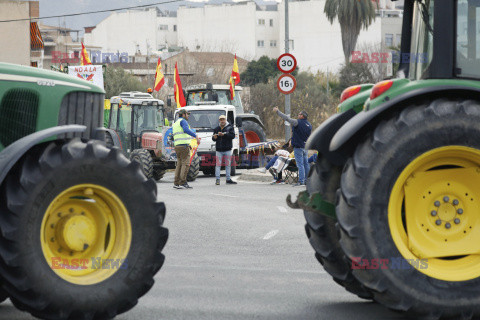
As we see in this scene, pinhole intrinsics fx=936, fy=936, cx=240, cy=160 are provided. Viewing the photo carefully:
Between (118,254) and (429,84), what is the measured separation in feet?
7.66

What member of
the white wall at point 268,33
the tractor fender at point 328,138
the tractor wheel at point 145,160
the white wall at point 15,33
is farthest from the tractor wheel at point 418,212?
the white wall at point 268,33

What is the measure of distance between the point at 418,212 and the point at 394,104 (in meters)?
0.72

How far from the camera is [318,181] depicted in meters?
7.05

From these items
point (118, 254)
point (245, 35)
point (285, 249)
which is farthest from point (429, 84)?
point (245, 35)

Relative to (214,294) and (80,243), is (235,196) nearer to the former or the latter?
(214,294)

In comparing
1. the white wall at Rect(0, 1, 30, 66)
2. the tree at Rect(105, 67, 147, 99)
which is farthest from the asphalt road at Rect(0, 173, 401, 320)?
the tree at Rect(105, 67, 147, 99)

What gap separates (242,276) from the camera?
864 cm

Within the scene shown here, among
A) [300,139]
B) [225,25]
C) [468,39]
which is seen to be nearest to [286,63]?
[300,139]

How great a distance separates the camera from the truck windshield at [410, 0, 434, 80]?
6823 millimetres

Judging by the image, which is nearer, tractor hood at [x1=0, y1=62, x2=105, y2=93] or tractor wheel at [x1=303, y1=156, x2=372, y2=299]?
tractor hood at [x1=0, y1=62, x2=105, y2=93]

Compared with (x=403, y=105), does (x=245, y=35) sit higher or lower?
higher

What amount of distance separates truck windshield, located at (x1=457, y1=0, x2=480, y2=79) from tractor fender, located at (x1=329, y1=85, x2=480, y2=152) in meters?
0.34

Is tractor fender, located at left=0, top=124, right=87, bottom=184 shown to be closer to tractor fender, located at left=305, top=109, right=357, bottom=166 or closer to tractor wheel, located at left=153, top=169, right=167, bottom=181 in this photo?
tractor fender, located at left=305, top=109, right=357, bottom=166

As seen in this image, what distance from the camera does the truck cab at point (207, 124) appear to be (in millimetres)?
30203
